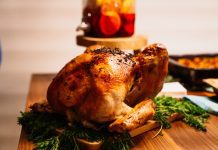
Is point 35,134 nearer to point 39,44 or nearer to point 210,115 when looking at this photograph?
point 210,115

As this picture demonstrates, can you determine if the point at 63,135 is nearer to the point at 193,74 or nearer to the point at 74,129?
the point at 74,129

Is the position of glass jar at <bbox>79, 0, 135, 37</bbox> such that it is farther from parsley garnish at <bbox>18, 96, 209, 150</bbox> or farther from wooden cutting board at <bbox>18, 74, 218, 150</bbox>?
wooden cutting board at <bbox>18, 74, 218, 150</bbox>

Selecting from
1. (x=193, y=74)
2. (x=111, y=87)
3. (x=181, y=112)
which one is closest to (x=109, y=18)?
(x=193, y=74)

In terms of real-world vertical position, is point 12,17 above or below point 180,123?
above

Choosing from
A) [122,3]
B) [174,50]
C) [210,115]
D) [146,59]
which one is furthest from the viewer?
[174,50]

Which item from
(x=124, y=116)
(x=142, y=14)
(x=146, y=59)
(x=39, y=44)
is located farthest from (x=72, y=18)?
(x=124, y=116)
